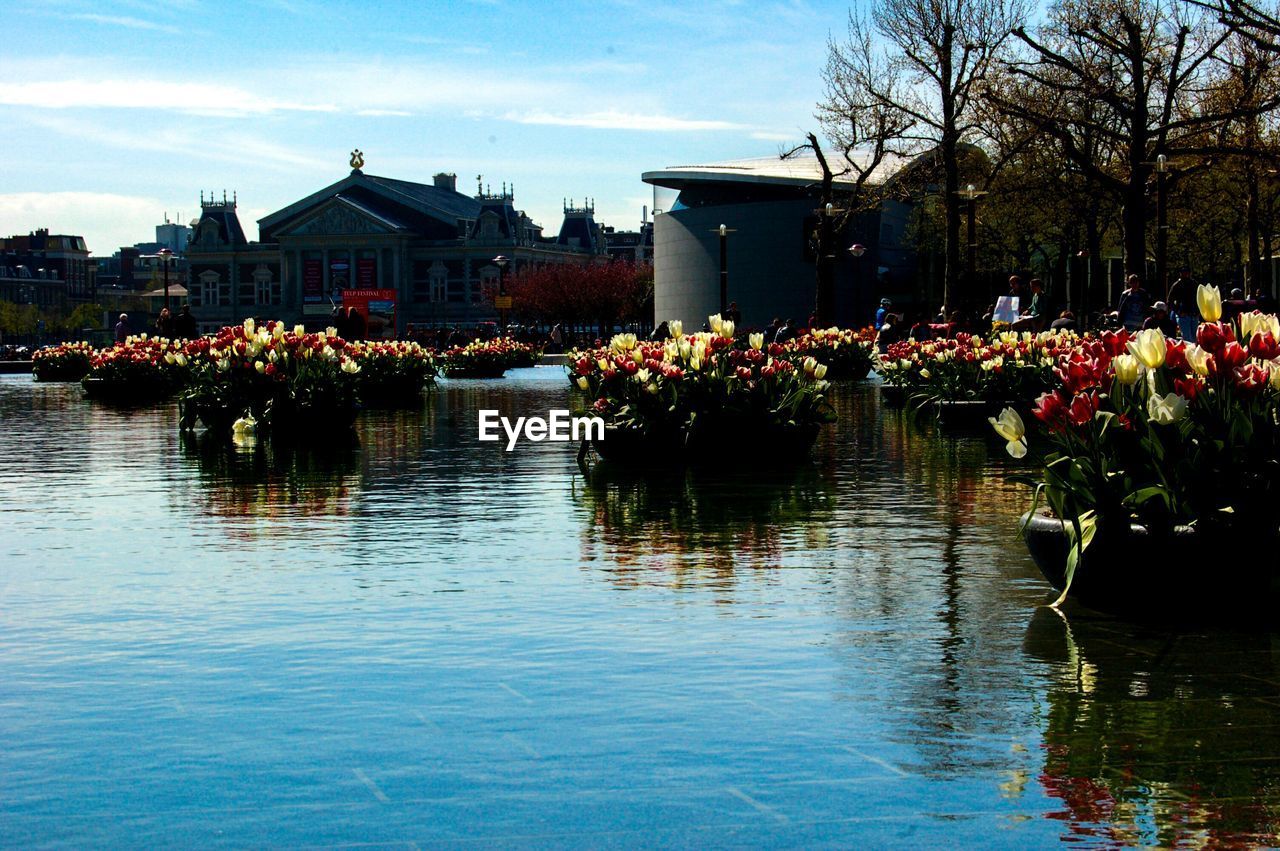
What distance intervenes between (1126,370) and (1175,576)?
0.84 m

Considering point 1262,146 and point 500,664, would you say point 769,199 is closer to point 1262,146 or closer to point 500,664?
point 1262,146

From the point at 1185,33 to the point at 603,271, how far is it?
108 metres

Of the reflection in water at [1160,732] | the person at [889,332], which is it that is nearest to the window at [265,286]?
the person at [889,332]

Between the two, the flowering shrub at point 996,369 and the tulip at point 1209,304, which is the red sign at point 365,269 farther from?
the tulip at point 1209,304

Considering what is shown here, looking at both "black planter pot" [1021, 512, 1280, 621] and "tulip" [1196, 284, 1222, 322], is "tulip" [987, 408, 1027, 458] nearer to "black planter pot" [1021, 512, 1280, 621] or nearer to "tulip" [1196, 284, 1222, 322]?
"black planter pot" [1021, 512, 1280, 621]

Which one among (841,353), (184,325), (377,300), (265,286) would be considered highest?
(265,286)

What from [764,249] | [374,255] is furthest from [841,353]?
[374,255]

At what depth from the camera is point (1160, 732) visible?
5.20 metres

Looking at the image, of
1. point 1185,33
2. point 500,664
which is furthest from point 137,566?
point 1185,33

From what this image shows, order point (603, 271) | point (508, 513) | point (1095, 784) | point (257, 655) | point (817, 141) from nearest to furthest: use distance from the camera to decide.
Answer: point (1095, 784) → point (257, 655) → point (508, 513) → point (817, 141) → point (603, 271)

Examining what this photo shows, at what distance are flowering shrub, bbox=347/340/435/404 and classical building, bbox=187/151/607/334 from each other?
116m

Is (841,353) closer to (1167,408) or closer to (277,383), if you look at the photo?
(277,383)

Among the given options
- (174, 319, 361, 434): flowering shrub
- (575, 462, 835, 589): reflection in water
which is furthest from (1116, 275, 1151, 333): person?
(174, 319, 361, 434): flowering shrub

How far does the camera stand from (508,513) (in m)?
11.4
